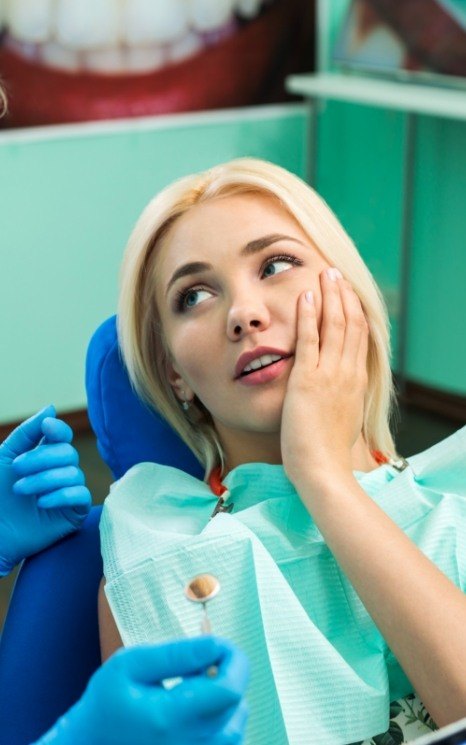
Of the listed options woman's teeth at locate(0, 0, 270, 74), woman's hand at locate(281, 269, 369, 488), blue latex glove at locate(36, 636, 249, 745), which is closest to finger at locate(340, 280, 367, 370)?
woman's hand at locate(281, 269, 369, 488)

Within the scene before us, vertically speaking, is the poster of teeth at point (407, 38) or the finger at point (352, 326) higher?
the finger at point (352, 326)

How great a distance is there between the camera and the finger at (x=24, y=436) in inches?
55.8

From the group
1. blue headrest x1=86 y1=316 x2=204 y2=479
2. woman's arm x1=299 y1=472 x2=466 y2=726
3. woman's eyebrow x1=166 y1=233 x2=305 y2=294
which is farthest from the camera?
blue headrest x1=86 y1=316 x2=204 y2=479

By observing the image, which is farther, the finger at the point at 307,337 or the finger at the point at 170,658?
the finger at the point at 307,337

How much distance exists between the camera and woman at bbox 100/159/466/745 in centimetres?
124

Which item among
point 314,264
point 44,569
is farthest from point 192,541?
point 314,264

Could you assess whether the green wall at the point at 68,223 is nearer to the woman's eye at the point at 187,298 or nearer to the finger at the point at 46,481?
the woman's eye at the point at 187,298

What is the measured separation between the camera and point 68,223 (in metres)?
3.77

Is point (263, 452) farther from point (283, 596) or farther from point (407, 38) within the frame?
point (407, 38)

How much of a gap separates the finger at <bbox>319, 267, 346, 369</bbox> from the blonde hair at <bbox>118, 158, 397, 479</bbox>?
0.07 meters

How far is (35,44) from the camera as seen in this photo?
3.61m

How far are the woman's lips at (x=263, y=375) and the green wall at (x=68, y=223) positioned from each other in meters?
2.39

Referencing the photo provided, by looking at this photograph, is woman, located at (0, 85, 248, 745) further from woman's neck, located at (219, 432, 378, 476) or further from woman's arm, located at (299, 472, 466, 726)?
woman's neck, located at (219, 432, 378, 476)

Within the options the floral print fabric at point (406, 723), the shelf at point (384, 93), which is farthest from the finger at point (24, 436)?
the shelf at point (384, 93)
